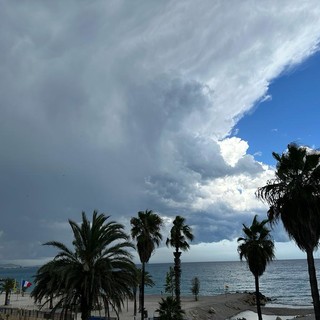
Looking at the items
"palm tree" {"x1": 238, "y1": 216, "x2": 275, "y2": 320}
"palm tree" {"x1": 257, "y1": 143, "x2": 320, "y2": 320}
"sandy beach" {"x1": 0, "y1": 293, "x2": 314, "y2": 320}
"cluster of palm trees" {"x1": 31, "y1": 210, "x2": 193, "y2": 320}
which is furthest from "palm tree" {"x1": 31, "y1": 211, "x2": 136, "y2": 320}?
"sandy beach" {"x1": 0, "y1": 293, "x2": 314, "y2": 320}

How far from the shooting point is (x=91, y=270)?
2134 centimetres

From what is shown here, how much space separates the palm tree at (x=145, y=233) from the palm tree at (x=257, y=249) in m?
9.50

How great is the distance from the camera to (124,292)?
22500 mm

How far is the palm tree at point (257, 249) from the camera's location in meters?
34.8

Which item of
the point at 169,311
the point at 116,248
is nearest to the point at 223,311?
the point at 169,311

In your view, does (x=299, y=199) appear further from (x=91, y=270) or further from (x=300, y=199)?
(x=91, y=270)

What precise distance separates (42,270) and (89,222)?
3.87 metres

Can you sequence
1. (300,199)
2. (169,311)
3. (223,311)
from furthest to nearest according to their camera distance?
1. (223,311)
2. (169,311)
3. (300,199)

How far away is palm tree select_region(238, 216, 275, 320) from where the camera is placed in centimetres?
3478

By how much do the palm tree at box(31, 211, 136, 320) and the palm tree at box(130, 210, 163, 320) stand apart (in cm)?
1647

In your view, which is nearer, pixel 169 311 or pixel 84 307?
pixel 84 307

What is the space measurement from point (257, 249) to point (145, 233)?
472 inches

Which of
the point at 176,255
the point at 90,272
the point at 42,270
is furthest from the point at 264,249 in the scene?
the point at 42,270

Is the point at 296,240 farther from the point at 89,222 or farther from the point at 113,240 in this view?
the point at 89,222
